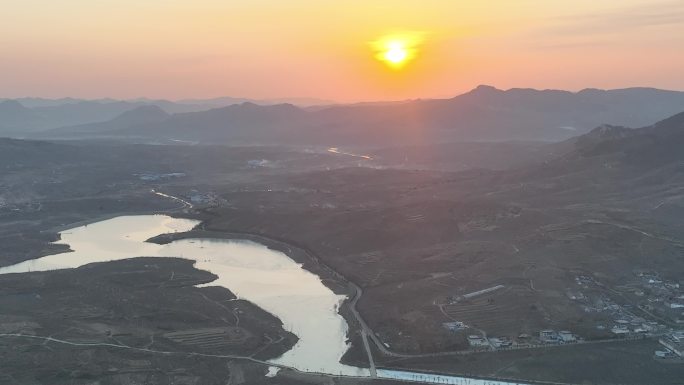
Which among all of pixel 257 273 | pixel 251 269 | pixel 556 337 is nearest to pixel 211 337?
pixel 257 273

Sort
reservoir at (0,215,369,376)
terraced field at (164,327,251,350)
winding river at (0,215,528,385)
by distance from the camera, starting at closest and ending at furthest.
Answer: winding river at (0,215,528,385), terraced field at (164,327,251,350), reservoir at (0,215,369,376)

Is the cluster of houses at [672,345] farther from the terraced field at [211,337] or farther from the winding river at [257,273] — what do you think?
the terraced field at [211,337]

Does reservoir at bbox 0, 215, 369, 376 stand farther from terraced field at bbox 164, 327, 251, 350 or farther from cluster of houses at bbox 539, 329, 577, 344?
cluster of houses at bbox 539, 329, 577, 344

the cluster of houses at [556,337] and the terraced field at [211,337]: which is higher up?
the cluster of houses at [556,337]

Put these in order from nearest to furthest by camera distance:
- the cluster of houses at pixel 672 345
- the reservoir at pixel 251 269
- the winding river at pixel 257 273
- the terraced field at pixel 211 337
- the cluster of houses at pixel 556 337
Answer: the cluster of houses at pixel 672 345
the winding river at pixel 257 273
the cluster of houses at pixel 556 337
the terraced field at pixel 211 337
the reservoir at pixel 251 269

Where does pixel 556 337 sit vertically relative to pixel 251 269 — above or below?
above

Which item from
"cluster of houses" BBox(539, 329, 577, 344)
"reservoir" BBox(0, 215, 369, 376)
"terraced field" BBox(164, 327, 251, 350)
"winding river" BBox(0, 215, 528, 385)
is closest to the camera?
"winding river" BBox(0, 215, 528, 385)

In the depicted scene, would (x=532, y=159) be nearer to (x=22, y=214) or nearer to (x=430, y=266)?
(x=430, y=266)

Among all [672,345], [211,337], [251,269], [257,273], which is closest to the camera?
[672,345]

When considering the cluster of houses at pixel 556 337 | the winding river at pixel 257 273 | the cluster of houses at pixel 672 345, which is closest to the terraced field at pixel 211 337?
the winding river at pixel 257 273

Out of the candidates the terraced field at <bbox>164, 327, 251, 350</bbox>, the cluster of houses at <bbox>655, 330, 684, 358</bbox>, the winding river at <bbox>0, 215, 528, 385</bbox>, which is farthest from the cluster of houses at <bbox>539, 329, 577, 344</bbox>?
the terraced field at <bbox>164, 327, 251, 350</bbox>

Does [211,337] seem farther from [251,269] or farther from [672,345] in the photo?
[672,345]

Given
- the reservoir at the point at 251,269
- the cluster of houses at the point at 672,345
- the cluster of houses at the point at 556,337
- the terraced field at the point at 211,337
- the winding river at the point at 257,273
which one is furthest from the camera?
the reservoir at the point at 251,269
